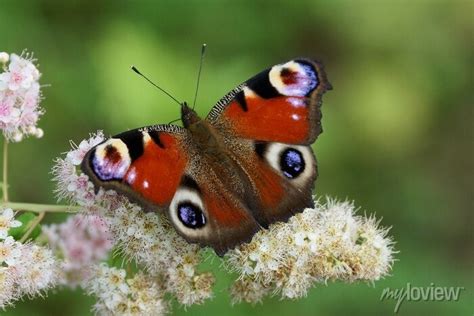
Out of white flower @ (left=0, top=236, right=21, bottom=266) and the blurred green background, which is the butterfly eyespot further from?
the blurred green background

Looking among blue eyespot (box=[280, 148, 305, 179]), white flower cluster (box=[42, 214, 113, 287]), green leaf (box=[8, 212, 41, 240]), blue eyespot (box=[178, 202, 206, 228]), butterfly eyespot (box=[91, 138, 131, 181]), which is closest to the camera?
butterfly eyespot (box=[91, 138, 131, 181])

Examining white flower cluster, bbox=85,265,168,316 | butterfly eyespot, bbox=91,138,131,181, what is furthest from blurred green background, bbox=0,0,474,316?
butterfly eyespot, bbox=91,138,131,181

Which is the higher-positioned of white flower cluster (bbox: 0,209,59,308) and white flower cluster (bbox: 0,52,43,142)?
white flower cluster (bbox: 0,52,43,142)

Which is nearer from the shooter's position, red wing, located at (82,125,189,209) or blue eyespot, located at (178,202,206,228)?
red wing, located at (82,125,189,209)

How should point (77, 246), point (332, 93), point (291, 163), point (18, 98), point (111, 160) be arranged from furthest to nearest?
point (332, 93), point (77, 246), point (18, 98), point (291, 163), point (111, 160)

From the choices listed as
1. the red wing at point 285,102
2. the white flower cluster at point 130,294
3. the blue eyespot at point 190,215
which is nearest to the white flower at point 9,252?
the white flower cluster at point 130,294

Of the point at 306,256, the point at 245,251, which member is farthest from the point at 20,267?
the point at 306,256

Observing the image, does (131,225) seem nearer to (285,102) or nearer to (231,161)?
(231,161)

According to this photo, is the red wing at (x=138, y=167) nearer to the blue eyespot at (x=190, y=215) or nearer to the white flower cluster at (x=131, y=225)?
the blue eyespot at (x=190, y=215)
